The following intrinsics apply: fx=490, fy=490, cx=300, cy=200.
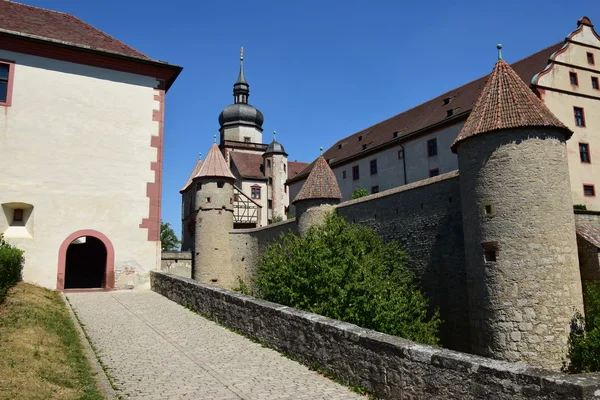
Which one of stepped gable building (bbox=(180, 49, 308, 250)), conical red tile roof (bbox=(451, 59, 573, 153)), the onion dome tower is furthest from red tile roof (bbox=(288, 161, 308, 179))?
conical red tile roof (bbox=(451, 59, 573, 153))

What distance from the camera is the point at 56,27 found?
1753cm

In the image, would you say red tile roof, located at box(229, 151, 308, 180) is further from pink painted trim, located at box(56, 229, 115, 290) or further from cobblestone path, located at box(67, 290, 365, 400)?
cobblestone path, located at box(67, 290, 365, 400)

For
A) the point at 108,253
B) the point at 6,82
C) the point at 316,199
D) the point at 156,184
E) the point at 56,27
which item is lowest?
the point at 108,253

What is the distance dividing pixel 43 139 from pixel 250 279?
41.5ft

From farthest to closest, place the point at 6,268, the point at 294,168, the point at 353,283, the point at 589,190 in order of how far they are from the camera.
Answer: the point at 294,168
the point at 589,190
the point at 353,283
the point at 6,268

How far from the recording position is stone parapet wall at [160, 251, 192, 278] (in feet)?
89.2

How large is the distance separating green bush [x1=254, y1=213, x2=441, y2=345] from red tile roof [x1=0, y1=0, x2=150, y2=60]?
930 cm

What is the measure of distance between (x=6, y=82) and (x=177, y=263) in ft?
45.9

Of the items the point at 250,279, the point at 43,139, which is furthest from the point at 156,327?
the point at 250,279

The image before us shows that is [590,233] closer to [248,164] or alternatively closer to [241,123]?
[248,164]

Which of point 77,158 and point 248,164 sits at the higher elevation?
point 248,164

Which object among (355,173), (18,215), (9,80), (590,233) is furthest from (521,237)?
(355,173)

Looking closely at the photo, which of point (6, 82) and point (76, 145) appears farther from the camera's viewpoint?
point (76, 145)

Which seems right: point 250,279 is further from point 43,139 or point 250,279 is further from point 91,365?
point 91,365
